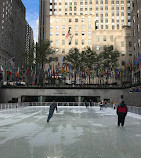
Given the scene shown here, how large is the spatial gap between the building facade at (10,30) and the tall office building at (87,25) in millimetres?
16341

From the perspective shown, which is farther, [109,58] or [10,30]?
[10,30]

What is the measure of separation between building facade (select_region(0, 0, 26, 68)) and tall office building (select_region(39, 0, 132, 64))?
16341mm


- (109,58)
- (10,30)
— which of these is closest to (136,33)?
(109,58)

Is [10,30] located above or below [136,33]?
above

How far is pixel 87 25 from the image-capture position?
85938 mm

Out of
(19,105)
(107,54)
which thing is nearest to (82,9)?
(107,54)

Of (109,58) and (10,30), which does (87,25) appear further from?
(10,30)

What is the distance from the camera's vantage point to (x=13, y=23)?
4464 inches

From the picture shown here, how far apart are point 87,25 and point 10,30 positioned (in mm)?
45711

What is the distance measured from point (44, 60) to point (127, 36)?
30.3 metres

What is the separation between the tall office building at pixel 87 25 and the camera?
3056 inches

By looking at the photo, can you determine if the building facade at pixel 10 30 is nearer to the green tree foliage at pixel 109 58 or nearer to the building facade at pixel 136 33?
the green tree foliage at pixel 109 58

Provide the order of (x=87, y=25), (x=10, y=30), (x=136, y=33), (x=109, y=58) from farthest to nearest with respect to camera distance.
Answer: (x=10, y=30)
(x=87, y=25)
(x=109, y=58)
(x=136, y=33)

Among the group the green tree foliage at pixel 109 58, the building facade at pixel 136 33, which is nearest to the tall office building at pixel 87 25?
the green tree foliage at pixel 109 58
